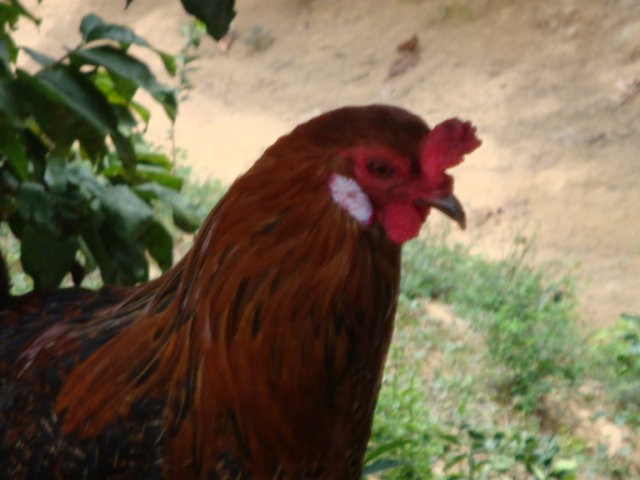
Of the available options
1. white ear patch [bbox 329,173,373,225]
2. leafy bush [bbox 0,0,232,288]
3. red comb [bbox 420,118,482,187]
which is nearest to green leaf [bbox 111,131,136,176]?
leafy bush [bbox 0,0,232,288]

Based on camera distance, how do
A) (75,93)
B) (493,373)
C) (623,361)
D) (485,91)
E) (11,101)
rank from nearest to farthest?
(11,101)
(75,93)
(493,373)
(623,361)
(485,91)

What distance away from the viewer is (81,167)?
238 cm

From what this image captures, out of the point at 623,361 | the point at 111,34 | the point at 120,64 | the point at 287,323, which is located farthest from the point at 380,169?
the point at 623,361

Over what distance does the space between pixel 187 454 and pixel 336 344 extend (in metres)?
0.42

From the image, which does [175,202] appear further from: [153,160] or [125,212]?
[153,160]

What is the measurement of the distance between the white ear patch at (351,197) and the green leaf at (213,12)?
371 mm

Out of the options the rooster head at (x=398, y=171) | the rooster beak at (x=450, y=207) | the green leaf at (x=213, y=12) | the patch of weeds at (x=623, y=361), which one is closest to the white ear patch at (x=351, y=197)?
the rooster head at (x=398, y=171)

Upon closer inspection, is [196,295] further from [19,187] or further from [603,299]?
[603,299]

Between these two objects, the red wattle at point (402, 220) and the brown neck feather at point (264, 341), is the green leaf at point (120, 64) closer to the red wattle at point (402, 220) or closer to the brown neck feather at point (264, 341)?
the brown neck feather at point (264, 341)

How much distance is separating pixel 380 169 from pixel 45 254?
1.25 m

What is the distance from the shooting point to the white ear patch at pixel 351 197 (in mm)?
1412

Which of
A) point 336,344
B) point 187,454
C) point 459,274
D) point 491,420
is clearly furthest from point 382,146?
point 459,274

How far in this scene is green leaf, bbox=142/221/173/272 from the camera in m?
2.53

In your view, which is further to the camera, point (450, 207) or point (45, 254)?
point (45, 254)
